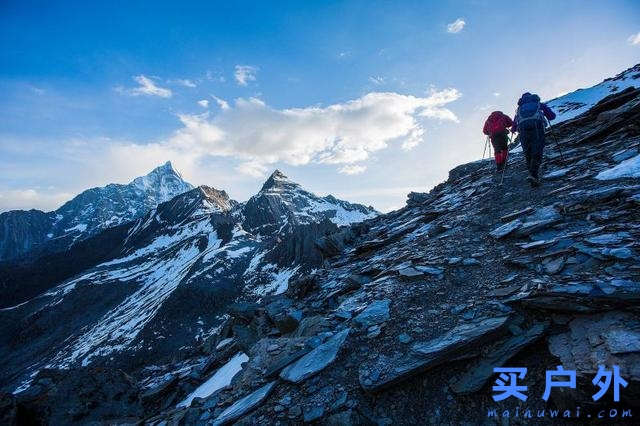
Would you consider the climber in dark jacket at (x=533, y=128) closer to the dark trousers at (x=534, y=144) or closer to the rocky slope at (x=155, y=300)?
the dark trousers at (x=534, y=144)

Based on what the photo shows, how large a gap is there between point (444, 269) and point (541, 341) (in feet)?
11.2

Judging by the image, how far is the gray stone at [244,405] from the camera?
17.1 ft

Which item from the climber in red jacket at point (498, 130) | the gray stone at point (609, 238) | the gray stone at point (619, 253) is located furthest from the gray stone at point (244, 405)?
the climber in red jacket at point (498, 130)

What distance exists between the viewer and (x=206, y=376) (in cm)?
1549

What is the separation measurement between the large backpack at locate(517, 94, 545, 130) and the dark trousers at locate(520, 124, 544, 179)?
0.15 m

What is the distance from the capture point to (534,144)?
40.6 feet

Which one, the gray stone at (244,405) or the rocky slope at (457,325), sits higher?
the rocky slope at (457,325)

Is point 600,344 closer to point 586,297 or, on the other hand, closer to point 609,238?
point 586,297

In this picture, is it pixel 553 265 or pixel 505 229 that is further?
pixel 505 229

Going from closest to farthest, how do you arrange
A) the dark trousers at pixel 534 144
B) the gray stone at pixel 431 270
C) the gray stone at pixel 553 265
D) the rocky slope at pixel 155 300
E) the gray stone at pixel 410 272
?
the gray stone at pixel 553 265 → the gray stone at pixel 431 270 → the gray stone at pixel 410 272 → the dark trousers at pixel 534 144 → the rocky slope at pixel 155 300

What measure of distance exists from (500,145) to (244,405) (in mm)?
16575

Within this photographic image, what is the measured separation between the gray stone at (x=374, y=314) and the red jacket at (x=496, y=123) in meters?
12.9

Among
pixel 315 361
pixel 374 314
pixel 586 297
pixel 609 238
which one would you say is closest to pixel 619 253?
pixel 609 238

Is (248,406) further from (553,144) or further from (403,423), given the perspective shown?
(553,144)
